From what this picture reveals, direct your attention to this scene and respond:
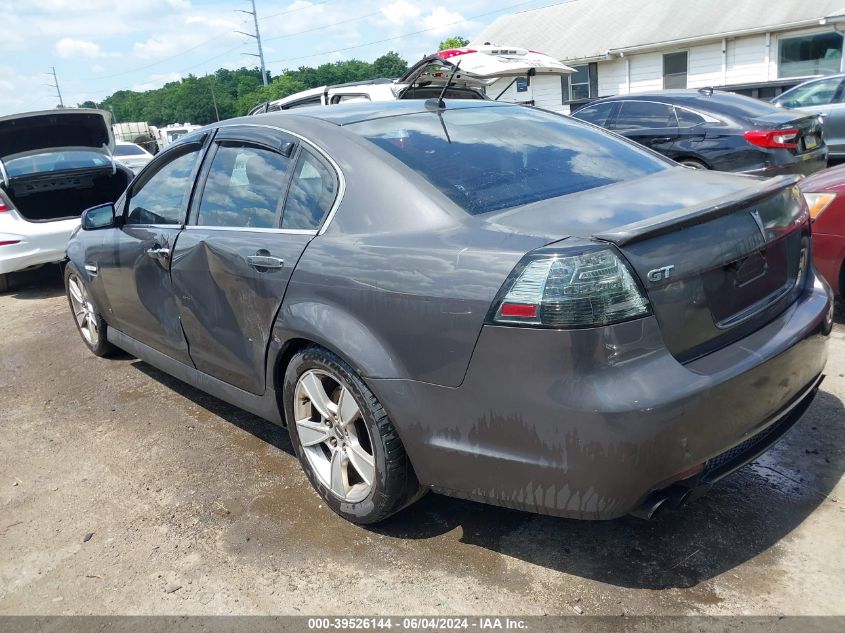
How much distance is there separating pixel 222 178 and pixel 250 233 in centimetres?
50

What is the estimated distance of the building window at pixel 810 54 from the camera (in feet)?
66.7

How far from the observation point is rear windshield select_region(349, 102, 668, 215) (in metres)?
2.69

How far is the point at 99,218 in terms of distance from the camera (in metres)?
4.47

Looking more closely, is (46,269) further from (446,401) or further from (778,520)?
(778,520)

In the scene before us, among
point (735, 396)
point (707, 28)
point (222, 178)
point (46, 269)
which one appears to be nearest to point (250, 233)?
point (222, 178)

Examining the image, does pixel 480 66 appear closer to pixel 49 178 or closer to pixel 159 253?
pixel 49 178

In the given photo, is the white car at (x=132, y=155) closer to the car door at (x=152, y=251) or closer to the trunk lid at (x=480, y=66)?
the trunk lid at (x=480, y=66)

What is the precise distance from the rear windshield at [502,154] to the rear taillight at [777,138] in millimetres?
4664

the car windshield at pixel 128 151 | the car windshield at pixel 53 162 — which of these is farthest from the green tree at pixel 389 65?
the car windshield at pixel 53 162

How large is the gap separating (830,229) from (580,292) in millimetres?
2954

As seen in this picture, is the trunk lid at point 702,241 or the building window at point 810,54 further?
the building window at point 810,54

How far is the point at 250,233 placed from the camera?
10.4 ft

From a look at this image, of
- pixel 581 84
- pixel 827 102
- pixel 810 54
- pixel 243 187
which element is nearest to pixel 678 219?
pixel 243 187

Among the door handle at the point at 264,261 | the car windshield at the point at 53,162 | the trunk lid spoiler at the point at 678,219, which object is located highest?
the car windshield at the point at 53,162
